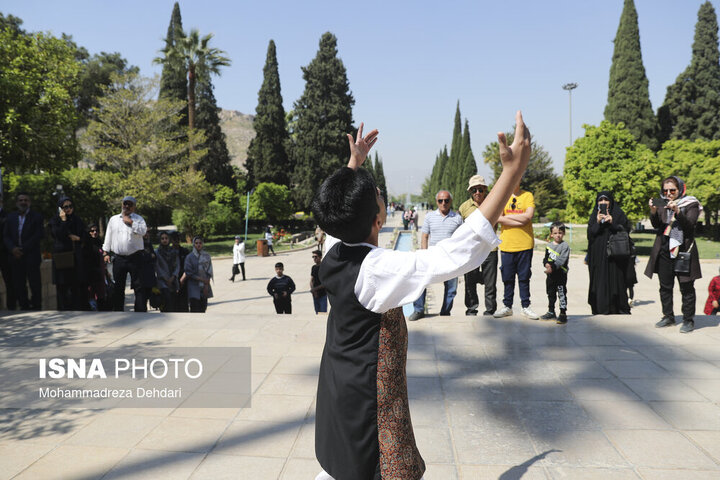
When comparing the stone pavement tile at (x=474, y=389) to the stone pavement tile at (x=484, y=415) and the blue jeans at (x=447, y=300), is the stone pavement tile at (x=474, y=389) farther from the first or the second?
the blue jeans at (x=447, y=300)

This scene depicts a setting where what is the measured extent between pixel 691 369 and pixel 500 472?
2.80 meters

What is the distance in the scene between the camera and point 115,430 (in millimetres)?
3377

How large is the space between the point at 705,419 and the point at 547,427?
3.93ft

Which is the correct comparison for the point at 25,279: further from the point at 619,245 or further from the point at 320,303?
the point at 619,245

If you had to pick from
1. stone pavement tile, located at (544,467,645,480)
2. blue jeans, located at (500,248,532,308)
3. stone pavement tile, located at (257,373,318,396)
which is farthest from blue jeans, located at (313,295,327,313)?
stone pavement tile, located at (544,467,645,480)

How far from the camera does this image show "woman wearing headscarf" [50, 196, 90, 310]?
21.8 ft

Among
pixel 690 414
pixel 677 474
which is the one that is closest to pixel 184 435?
pixel 677 474

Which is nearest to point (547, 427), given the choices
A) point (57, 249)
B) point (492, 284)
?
point (492, 284)

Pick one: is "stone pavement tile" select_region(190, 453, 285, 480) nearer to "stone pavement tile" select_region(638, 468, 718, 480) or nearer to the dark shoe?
"stone pavement tile" select_region(638, 468, 718, 480)

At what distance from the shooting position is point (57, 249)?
670cm

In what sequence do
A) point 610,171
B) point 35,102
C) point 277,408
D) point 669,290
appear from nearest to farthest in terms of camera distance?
point 277,408 → point 669,290 → point 35,102 → point 610,171

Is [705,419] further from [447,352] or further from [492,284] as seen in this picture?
[492,284]

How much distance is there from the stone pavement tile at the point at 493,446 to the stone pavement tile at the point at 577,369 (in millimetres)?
1287

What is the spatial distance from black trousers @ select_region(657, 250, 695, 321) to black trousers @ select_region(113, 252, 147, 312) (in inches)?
270
